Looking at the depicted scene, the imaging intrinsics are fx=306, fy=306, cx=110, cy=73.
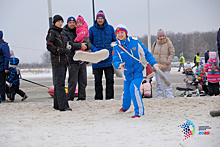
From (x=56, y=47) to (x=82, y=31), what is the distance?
3.82 ft

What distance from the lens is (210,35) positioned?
72.6 meters

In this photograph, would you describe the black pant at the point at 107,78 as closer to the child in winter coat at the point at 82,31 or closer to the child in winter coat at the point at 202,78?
the child in winter coat at the point at 82,31

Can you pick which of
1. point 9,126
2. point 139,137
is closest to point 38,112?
point 9,126

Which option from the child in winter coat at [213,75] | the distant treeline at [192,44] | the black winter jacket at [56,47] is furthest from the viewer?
the distant treeline at [192,44]

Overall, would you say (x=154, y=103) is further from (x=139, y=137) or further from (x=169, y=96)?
(x=139, y=137)

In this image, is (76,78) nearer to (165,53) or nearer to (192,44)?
(165,53)

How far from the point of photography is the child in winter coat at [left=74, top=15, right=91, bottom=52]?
24.9ft

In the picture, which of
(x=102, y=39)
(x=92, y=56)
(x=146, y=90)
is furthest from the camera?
(x=146, y=90)

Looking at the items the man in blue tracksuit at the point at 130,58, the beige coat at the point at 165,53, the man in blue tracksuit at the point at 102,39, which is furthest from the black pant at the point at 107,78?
the man in blue tracksuit at the point at 130,58

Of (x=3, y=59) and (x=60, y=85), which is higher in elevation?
(x=3, y=59)

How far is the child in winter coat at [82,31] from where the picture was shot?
759 cm

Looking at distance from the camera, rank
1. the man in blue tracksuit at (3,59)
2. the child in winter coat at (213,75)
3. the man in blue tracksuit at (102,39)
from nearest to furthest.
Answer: the man in blue tracksuit at (102,39) < the man in blue tracksuit at (3,59) < the child in winter coat at (213,75)

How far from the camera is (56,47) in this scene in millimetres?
6668

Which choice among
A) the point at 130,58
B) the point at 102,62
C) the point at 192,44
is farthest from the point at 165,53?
the point at 192,44
